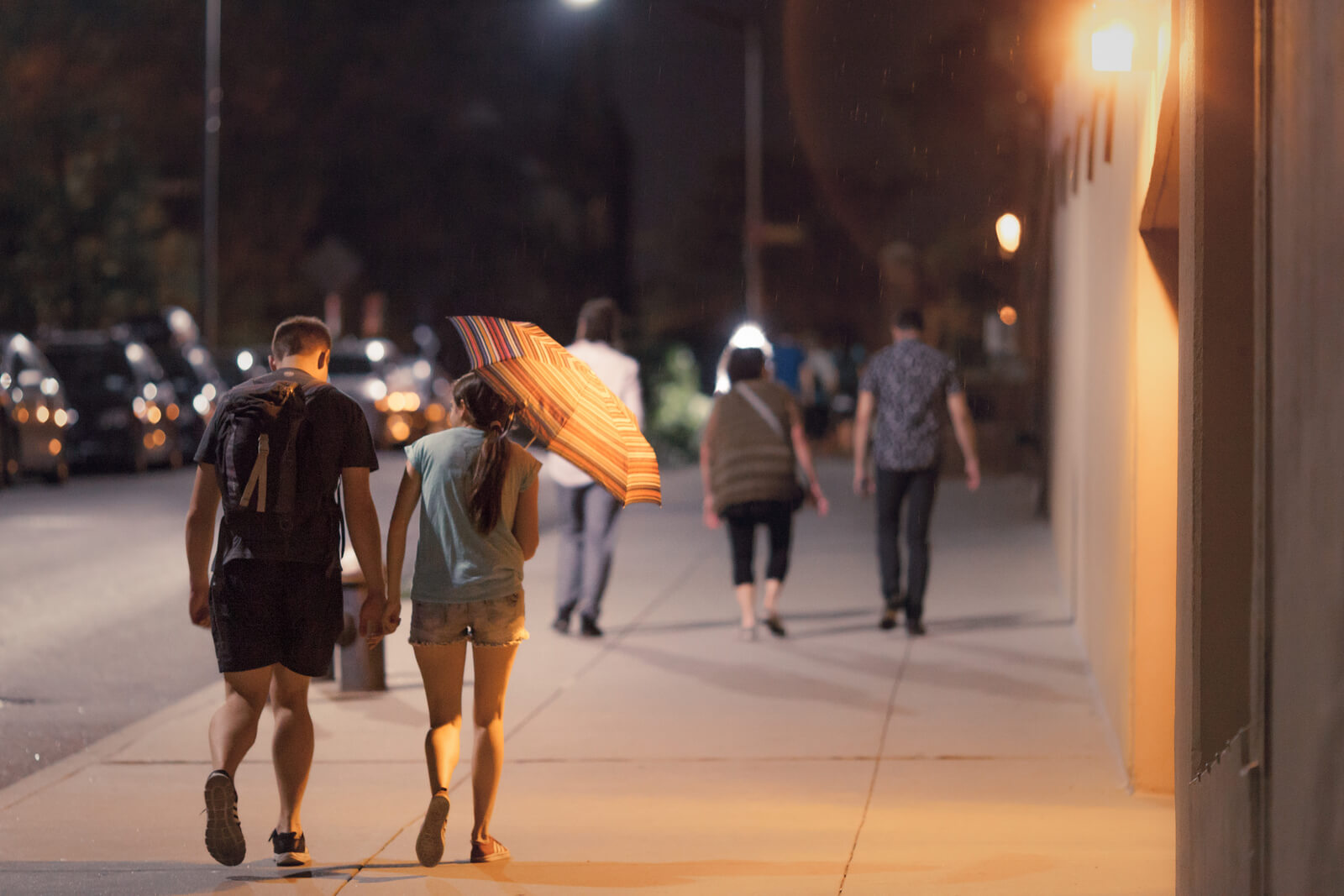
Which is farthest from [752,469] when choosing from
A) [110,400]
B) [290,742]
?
[110,400]

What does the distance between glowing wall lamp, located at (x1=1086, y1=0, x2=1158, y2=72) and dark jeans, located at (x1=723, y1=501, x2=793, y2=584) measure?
4.46m

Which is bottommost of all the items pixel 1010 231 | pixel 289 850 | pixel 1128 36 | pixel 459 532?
pixel 289 850

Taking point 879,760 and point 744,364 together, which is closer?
point 879,760

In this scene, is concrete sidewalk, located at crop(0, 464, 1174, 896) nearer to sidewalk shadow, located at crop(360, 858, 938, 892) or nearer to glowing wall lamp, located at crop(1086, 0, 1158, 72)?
sidewalk shadow, located at crop(360, 858, 938, 892)

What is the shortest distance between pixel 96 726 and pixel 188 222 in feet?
142

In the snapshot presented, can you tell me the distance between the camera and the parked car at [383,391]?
28.6m

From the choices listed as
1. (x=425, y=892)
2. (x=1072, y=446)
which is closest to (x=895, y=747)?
(x=425, y=892)

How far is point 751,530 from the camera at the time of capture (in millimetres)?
10352

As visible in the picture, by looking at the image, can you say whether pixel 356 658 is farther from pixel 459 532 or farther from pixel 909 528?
pixel 909 528

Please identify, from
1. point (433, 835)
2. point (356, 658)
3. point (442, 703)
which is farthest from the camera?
point (356, 658)

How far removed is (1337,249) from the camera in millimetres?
3168

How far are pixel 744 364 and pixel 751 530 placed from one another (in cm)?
97

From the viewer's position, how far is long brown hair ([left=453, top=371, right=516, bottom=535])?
547cm

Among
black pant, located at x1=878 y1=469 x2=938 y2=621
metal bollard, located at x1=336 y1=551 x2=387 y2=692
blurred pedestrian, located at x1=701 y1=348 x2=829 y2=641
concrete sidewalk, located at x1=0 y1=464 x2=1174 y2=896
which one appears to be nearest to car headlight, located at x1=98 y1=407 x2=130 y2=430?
concrete sidewalk, located at x1=0 y1=464 x2=1174 y2=896
